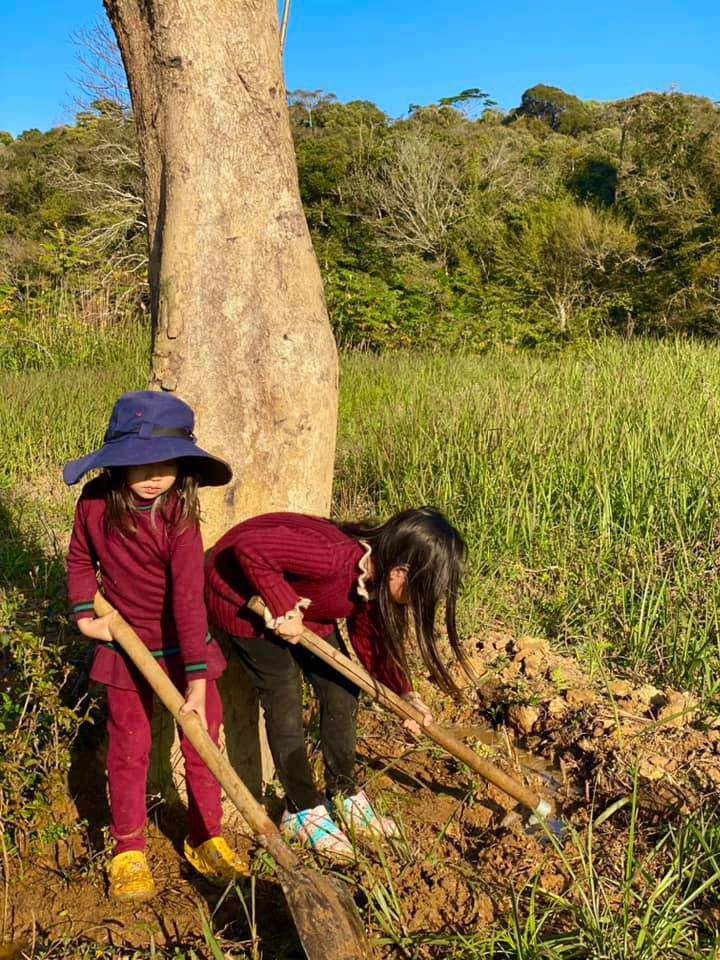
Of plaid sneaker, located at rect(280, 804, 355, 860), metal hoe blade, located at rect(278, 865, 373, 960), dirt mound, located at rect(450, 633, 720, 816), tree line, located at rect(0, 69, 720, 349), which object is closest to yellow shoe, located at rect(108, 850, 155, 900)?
plaid sneaker, located at rect(280, 804, 355, 860)

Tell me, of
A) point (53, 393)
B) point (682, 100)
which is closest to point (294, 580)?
point (53, 393)

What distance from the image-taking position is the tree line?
16250mm

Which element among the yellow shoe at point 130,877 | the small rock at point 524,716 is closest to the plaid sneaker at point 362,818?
the yellow shoe at point 130,877

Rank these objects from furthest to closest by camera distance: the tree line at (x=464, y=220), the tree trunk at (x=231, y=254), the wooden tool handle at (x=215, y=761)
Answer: the tree line at (x=464, y=220)
the tree trunk at (x=231, y=254)
the wooden tool handle at (x=215, y=761)

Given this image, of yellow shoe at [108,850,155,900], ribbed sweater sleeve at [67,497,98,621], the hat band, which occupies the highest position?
the hat band

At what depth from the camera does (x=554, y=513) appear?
179 inches

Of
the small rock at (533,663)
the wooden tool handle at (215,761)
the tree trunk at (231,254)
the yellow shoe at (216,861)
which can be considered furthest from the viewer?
the small rock at (533,663)

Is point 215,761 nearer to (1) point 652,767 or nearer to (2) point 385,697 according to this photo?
(2) point 385,697

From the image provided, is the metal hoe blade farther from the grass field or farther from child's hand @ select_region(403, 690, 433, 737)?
child's hand @ select_region(403, 690, 433, 737)

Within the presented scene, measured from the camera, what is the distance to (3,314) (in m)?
10.1

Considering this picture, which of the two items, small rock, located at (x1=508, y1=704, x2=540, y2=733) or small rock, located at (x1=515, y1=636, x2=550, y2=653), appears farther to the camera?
small rock, located at (x1=515, y1=636, x2=550, y2=653)

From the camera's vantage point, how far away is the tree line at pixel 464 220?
1625 centimetres

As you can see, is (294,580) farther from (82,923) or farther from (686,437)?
(686,437)

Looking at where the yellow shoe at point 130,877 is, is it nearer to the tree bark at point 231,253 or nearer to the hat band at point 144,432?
the tree bark at point 231,253
